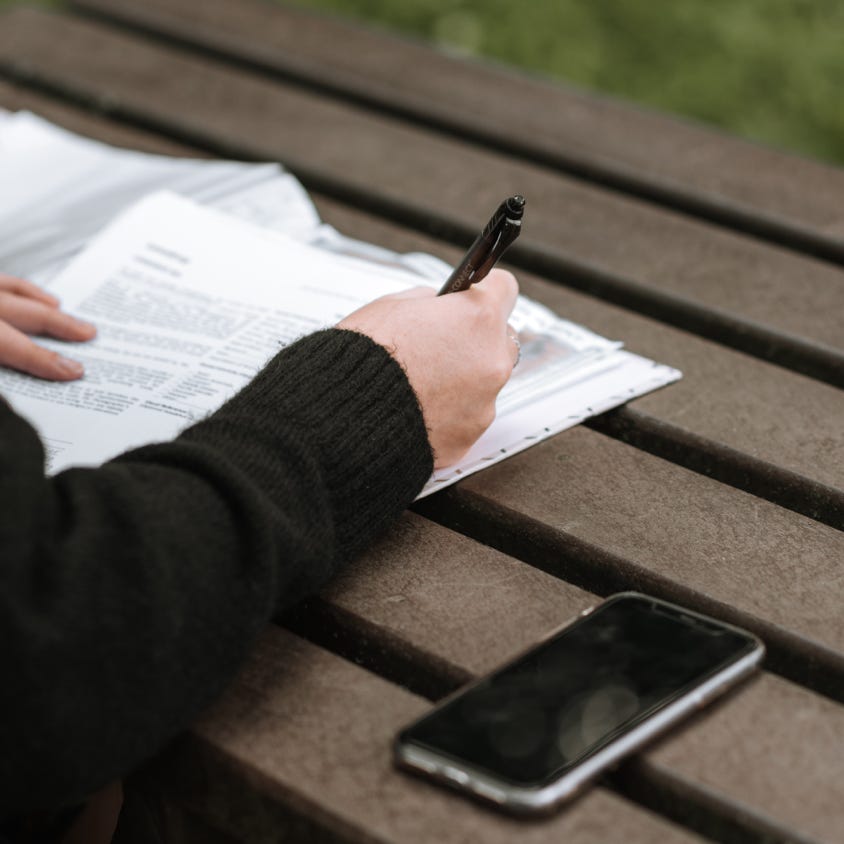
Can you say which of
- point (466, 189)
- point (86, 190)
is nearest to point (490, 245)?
point (466, 189)

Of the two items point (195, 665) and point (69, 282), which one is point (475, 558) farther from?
point (69, 282)

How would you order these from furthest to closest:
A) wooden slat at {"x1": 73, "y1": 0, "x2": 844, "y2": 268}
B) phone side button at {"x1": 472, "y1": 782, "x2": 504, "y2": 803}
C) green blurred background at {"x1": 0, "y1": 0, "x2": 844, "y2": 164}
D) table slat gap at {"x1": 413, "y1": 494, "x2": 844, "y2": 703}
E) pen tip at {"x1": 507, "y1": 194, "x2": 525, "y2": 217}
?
green blurred background at {"x1": 0, "y1": 0, "x2": 844, "y2": 164} → wooden slat at {"x1": 73, "y1": 0, "x2": 844, "y2": 268} → pen tip at {"x1": 507, "y1": 194, "x2": 525, "y2": 217} → table slat gap at {"x1": 413, "y1": 494, "x2": 844, "y2": 703} → phone side button at {"x1": 472, "y1": 782, "x2": 504, "y2": 803}

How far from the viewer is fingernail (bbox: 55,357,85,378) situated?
1057 mm

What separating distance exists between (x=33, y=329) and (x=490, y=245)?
0.42 metres

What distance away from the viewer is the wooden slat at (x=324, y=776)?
697 mm

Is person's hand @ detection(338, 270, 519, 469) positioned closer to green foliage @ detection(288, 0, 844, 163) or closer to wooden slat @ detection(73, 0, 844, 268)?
wooden slat @ detection(73, 0, 844, 268)

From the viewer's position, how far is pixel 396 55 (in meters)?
1.77

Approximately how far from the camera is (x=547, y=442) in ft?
3.41

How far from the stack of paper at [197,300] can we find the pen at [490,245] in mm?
112

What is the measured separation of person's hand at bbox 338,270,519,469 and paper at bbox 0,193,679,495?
5 cm

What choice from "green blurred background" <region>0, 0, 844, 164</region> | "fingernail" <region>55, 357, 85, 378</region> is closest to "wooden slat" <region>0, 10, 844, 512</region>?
"fingernail" <region>55, 357, 85, 378</region>

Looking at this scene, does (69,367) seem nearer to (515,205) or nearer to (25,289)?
(25,289)

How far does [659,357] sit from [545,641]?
16.8 inches

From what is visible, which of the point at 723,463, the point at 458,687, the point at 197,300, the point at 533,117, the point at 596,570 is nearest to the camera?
the point at 458,687
